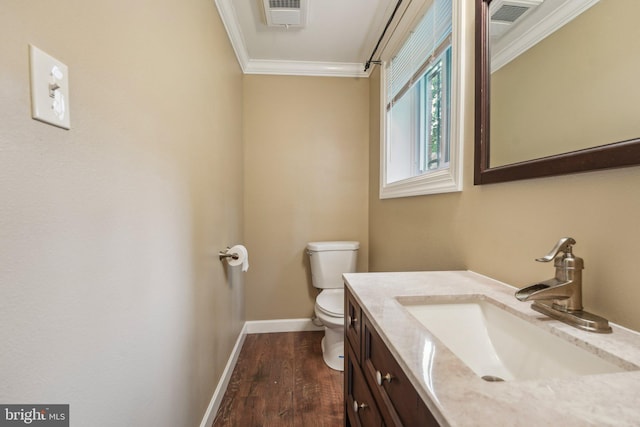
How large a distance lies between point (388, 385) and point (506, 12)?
1156mm

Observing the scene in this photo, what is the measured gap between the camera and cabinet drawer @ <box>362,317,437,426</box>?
1.59 feet

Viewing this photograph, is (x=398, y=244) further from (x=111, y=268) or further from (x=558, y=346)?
(x=111, y=268)

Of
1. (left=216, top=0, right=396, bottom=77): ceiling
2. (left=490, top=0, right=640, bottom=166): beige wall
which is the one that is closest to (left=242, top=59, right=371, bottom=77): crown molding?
(left=216, top=0, right=396, bottom=77): ceiling

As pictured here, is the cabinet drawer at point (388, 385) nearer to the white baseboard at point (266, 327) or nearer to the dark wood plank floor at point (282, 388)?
the dark wood plank floor at point (282, 388)

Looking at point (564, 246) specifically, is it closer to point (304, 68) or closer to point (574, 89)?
point (574, 89)

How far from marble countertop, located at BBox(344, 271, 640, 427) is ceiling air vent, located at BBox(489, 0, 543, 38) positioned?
86 centimetres

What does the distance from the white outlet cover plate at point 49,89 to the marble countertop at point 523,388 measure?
77 centimetres

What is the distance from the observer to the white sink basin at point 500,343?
1.83 ft

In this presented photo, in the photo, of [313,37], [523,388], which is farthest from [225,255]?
[313,37]

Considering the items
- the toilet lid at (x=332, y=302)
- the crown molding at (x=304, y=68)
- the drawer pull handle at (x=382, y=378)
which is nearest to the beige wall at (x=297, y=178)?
the crown molding at (x=304, y=68)

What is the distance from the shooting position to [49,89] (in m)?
0.48

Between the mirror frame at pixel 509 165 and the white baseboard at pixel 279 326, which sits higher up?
the mirror frame at pixel 509 165

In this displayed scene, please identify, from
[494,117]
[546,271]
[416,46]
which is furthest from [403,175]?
[546,271]

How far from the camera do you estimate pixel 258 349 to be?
2.15 metres
